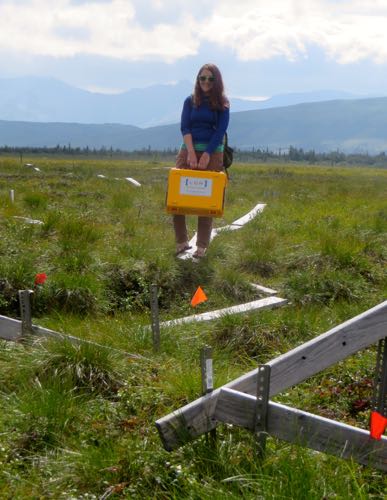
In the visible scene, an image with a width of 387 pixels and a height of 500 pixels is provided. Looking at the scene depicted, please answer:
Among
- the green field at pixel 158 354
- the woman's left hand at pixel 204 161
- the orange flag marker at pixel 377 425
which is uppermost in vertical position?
the woman's left hand at pixel 204 161

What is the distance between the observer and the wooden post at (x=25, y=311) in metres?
4.58

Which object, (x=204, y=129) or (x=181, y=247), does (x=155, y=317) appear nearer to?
(x=181, y=247)

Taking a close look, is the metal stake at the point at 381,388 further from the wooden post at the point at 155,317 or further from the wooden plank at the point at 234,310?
the wooden plank at the point at 234,310

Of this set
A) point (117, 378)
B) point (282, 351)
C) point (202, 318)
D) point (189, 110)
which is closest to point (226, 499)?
point (117, 378)

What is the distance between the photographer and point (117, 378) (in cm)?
420

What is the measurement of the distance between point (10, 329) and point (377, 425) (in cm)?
297

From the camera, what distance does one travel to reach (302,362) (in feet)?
10.6

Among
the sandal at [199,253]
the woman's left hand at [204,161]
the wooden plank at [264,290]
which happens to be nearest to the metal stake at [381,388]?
the wooden plank at [264,290]

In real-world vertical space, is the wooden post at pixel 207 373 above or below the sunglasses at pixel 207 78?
below

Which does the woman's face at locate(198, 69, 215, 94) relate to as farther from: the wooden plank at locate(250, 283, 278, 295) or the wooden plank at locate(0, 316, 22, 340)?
the wooden plank at locate(0, 316, 22, 340)

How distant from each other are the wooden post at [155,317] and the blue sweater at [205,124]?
3.19 metres

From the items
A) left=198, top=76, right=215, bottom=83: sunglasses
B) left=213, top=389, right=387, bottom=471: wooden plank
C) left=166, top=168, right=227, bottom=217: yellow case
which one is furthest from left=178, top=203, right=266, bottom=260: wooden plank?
left=213, top=389, right=387, bottom=471: wooden plank

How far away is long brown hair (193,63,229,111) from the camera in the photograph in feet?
23.9

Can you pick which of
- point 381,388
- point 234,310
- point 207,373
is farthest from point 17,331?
point 381,388
